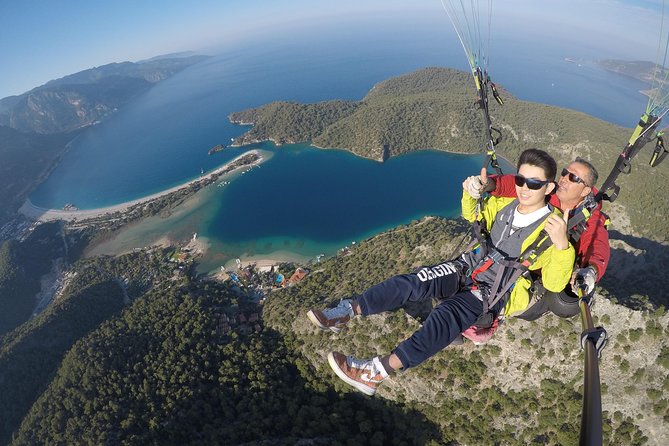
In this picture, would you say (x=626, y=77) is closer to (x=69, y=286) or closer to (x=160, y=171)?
(x=160, y=171)

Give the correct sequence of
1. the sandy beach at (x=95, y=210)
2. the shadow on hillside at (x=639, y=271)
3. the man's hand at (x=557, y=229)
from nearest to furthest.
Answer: the man's hand at (x=557, y=229) → the shadow on hillside at (x=639, y=271) → the sandy beach at (x=95, y=210)

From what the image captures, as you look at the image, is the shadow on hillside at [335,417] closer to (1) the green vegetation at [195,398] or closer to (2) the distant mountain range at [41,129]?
(1) the green vegetation at [195,398]

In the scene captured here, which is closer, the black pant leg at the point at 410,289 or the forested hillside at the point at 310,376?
the black pant leg at the point at 410,289

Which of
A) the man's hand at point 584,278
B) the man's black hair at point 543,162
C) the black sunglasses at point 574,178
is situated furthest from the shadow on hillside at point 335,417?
the man's black hair at point 543,162

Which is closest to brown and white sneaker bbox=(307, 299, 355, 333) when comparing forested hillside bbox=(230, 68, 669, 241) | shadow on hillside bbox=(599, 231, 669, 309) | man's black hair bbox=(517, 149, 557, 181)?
man's black hair bbox=(517, 149, 557, 181)

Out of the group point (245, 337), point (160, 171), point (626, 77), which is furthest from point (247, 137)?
point (626, 77)

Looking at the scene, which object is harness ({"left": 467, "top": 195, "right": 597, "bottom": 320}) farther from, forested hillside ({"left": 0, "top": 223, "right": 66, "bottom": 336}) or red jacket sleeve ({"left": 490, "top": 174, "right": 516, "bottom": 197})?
forested hillside ({"left": 0, "top": 223, "right": 66, "bottom": 336})

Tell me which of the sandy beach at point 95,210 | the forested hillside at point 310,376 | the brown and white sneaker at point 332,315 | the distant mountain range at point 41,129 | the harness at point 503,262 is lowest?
the forested hillside at point 310,376
